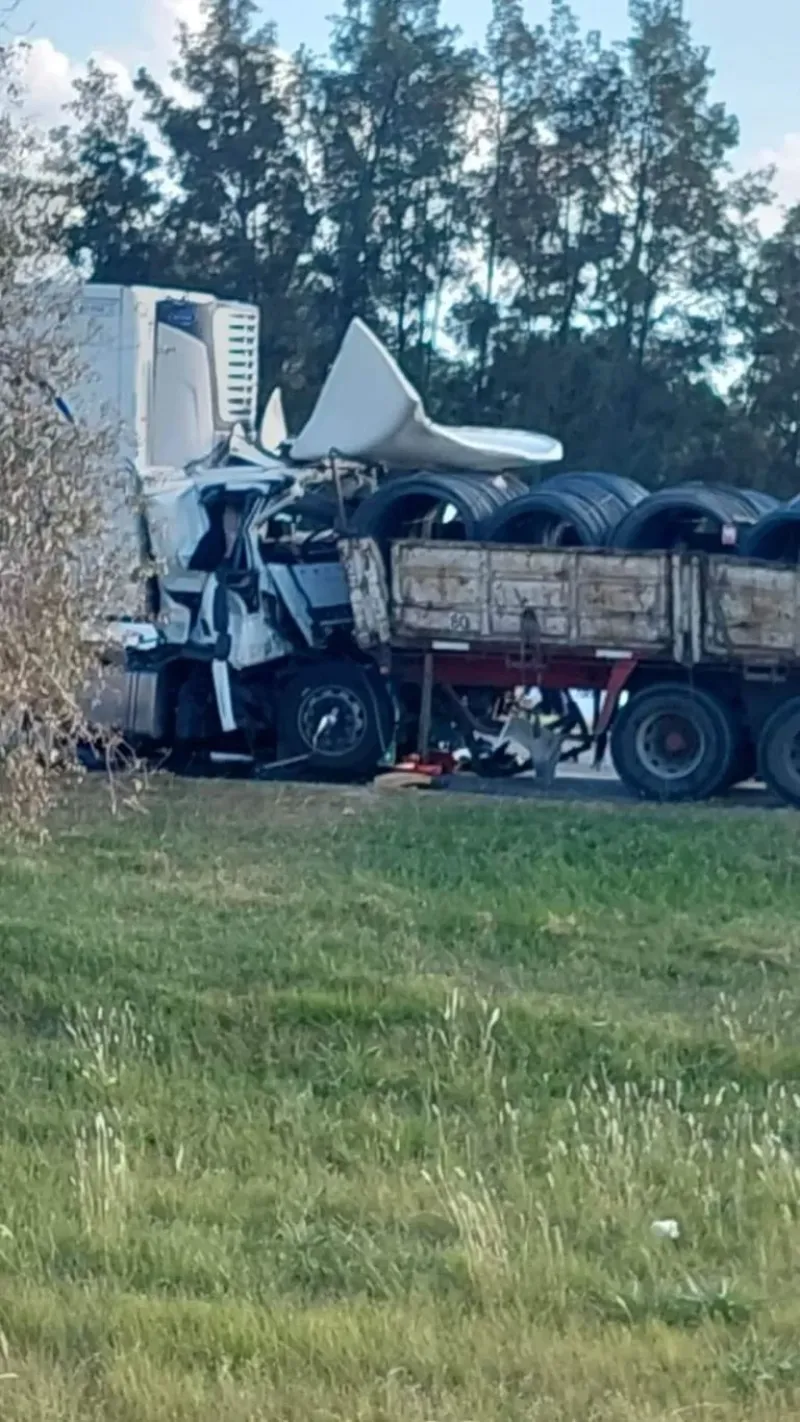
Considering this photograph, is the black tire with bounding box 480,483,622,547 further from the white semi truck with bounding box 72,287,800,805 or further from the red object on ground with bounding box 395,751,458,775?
the red object on ground with bounding box 395,751,458,775

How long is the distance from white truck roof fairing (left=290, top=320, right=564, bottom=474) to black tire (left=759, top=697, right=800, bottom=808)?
3.38 meters

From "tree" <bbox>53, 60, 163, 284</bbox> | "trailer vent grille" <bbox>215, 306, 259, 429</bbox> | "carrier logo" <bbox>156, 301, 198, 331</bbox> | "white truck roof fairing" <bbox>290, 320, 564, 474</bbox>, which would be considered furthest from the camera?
"tree" <bbox>53, 60, 163, 284</bbox>

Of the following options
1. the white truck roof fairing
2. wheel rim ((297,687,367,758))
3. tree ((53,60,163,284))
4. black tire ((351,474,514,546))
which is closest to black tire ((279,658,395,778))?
wheel rim ((297,687,367,758))

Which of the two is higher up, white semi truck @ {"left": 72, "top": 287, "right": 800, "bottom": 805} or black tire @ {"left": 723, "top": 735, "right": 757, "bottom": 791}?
white semi truck @ {"left": 72, "top": 287, "right": 800, "bottom": 805}

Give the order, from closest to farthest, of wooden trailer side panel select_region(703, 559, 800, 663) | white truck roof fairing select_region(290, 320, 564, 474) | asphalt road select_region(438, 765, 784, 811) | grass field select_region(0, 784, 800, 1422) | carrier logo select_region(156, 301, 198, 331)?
1. grass field select_region(0, 784, 800, 1422)
2. wooden trailer side panel select_region(703, 559, 800, 663)
3. asphalt road select_region(438, 765, 784, 811)
4. white truck roof fairing select_region(290, 320, 564, 474)
5. carrier logo select_region(156, 301, 198, 331)

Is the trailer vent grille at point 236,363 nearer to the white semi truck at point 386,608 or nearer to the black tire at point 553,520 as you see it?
the white semi truck at point 386,608

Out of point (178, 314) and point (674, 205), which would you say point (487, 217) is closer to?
point (674, 205)

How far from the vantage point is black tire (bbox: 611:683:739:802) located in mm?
15898

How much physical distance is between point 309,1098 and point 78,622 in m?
2.72

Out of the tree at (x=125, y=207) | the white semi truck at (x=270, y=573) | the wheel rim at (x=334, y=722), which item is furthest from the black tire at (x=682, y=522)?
the tree at (x=125, y=207)

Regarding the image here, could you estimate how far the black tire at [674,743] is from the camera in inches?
626

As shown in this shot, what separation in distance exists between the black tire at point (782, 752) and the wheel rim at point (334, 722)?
10.3 ft

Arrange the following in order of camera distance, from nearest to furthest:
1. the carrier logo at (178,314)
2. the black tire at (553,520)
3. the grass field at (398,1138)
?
the grass field at (398,1138), the black tire at (553,520), the carrier logo at (178,314)

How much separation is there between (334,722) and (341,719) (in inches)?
2.4
